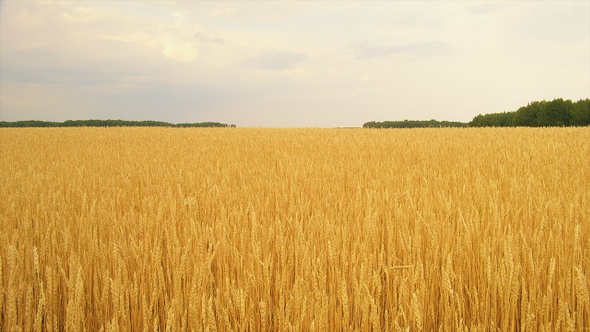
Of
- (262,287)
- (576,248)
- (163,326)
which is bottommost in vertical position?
(163,326)

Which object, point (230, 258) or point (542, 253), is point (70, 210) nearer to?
point (230, 258)

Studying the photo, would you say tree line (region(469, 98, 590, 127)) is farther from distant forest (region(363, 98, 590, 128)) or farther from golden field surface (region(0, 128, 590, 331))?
golden field surface (region(0, 128, 590, 331))

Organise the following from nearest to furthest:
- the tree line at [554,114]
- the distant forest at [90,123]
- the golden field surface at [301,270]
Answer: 1. the golden field surface at [301,270]
2. the tree line at [554,114]
3. the distant forest at [90,123]

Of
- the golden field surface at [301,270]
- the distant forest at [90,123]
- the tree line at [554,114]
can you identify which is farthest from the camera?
the distant forest at [90,123]

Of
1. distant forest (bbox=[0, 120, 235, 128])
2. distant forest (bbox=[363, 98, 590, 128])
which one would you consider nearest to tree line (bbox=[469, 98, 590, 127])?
distant forest (bbox=[363, 98, 590, 128])

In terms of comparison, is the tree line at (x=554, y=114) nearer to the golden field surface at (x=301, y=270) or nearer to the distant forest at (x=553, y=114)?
the distant forest at (x=553, y=114)

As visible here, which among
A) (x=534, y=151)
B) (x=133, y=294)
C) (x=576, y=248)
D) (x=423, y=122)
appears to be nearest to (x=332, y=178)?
(x=576, y=248)

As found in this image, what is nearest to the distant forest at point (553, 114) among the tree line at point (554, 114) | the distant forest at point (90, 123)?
the tree line at point (554, 114)

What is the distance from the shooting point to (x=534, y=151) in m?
6.26

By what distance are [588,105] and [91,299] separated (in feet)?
90.2

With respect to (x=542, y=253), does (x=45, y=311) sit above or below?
below

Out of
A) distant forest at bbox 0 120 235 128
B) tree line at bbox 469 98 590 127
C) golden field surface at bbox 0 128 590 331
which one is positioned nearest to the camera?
golden field surface at bbox 0 128 590 331

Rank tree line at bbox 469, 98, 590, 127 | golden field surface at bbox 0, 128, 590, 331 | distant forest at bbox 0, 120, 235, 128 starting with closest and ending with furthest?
golden field surface at bbox 0, 128, 590, 331 < tree line at bbox 469, 98, 590, 127 < distant forest at bbox 0, 120, 235, 128

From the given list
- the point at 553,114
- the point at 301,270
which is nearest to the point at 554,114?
the point at 553,114
